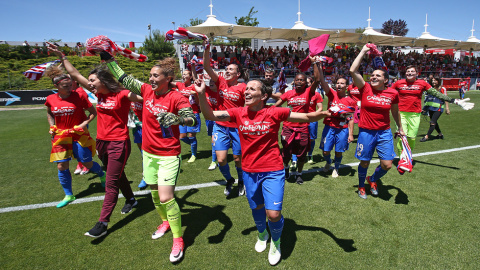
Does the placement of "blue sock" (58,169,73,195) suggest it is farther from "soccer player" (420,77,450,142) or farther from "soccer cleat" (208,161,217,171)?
"soccer player" (420,77,450,142)

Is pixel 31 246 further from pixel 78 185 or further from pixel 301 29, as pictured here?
pixel 301 29

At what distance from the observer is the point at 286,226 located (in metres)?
4.02

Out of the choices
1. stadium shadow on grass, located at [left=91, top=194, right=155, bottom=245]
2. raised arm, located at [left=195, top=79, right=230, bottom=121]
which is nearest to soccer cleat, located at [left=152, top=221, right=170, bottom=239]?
stadium shadow on grass, located at [left=91, top=194, right=155, bottom=245]

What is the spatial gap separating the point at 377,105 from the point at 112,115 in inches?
178

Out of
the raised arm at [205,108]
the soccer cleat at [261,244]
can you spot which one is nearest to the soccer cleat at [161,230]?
the soccer cleat at [261,244]

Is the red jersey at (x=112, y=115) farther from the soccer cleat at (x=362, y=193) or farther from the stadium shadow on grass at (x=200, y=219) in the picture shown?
the soccer cleat at (x=362, y=193)

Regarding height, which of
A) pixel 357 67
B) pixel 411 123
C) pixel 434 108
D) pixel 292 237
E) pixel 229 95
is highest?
pixel 357 67

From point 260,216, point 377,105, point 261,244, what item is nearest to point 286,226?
point 261,244

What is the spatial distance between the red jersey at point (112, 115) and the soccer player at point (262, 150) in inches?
62.3

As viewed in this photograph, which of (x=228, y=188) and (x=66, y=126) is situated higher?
(x=66, y=126)

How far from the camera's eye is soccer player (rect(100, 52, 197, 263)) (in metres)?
3.32

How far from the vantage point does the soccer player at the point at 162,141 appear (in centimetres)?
332

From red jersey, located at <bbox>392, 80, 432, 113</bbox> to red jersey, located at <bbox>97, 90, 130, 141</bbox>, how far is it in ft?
21.4

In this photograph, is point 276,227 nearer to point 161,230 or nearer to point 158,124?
point 161,230
